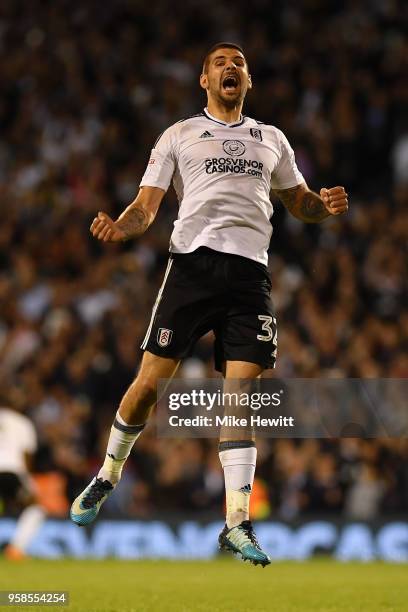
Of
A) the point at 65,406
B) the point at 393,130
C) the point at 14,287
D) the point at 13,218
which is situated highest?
the point at 393,130

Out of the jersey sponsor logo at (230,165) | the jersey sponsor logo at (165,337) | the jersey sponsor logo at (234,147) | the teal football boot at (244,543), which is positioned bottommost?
the teal football boot at (244,543)

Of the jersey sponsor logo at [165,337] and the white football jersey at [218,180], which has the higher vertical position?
the white football jersey at [218,180]

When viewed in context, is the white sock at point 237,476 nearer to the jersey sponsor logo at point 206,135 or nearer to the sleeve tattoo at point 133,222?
the sleeve tattoo at point 133,222

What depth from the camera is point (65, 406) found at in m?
14.3

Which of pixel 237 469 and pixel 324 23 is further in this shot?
pixel 324 23

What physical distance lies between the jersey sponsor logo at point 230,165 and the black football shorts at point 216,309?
465 mm

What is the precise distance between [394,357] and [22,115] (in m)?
7.14

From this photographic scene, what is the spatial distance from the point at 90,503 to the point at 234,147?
2.26 meters

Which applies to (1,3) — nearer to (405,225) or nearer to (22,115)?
(22,115)

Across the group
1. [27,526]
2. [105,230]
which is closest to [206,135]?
[105,230]

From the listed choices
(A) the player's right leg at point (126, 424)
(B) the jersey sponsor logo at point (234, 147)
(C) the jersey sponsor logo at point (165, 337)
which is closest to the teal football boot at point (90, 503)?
(A) the player's right leg at point (126, 424)

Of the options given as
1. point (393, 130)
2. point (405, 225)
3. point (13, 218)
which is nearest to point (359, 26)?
point (393, 130)

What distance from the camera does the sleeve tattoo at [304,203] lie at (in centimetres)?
732

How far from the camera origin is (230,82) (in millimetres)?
7031
